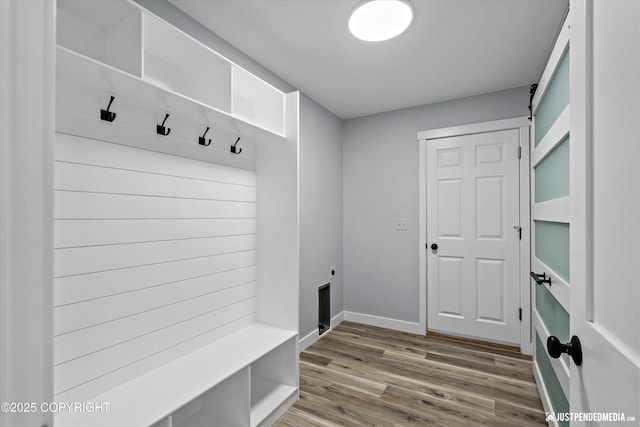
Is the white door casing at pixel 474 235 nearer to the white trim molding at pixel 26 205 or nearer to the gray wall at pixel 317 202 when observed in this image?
the gray wall at pixel 317 202

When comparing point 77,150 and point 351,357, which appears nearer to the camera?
point 77,150

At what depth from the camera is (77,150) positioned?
1.32m

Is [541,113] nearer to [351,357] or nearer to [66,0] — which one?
[351,357]

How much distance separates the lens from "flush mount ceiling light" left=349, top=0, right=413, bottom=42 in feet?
5.65

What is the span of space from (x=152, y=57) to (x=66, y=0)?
0.39 metres

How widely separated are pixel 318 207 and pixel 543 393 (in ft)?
7.50

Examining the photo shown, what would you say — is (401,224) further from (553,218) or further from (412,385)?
(553,218)

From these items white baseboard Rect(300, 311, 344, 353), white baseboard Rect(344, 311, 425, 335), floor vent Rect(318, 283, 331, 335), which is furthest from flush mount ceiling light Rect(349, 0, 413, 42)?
white baseboard Rect(344, 311, 425, 335)

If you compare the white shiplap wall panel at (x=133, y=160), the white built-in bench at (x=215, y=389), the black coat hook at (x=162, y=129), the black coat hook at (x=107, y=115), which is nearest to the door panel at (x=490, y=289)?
the white built-in bench at (x=215, y=389)

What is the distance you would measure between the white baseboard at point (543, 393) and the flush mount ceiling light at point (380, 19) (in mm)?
2410

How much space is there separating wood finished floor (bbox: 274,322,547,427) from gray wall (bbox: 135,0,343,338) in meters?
0.54

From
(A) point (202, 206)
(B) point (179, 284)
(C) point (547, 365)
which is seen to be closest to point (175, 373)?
(B) point (179, 284)

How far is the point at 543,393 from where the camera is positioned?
1986 mm

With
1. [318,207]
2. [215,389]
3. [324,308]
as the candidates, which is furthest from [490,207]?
[215,389]
